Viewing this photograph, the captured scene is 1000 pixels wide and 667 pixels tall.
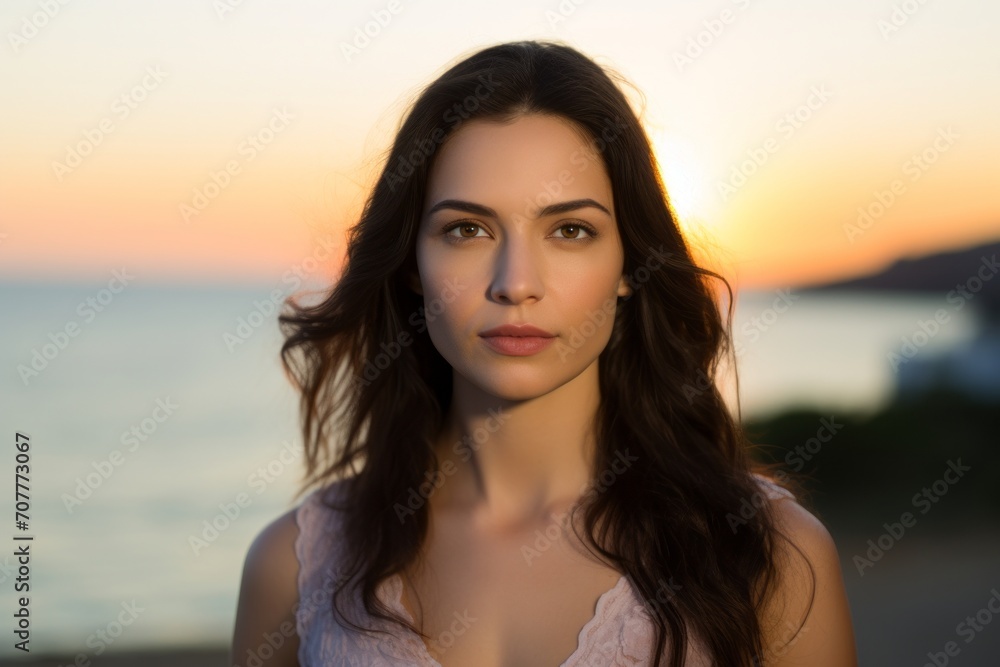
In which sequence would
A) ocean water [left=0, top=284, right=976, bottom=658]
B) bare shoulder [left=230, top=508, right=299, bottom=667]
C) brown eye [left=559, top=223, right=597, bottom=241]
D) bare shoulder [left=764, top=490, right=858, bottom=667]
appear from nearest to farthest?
bare shoulder [left=764, top=490, right=858, bottom=667]
brown eye [left=559, top=223, right=597, bottom=241]
bare shoulder [left=230, top=508, right=299, bottom=667]
ocean water [left=0, top=284, right=976, bottom=658]

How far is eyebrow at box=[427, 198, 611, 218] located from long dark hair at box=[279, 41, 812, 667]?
0.13 meters

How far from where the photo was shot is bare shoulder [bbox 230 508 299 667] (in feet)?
9.05

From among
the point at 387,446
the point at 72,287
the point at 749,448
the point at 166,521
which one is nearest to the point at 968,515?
the point at 749,448

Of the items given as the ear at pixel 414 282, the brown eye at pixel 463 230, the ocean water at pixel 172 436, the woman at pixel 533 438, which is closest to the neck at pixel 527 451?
the woman at pixel 533 438

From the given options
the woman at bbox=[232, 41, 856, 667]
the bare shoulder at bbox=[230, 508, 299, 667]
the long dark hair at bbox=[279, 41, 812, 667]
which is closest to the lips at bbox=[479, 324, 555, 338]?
the woman at bbox=[232, 41, 856, 667]

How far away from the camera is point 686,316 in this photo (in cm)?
276

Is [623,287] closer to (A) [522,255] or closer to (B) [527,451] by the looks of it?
(A) [522,255]

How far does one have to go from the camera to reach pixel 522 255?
2361 millimetres

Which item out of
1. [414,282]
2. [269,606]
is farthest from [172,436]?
[414,282]

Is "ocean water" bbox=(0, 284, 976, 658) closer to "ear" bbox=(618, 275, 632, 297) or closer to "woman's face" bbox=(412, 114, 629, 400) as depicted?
"ear" bbox=(618, 275, 632, 297)

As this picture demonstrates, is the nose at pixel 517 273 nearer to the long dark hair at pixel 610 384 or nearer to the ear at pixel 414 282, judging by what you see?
the long dark hair at pixel 610 384

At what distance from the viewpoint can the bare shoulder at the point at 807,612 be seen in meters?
2.33

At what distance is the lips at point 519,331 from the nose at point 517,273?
0.19 feet

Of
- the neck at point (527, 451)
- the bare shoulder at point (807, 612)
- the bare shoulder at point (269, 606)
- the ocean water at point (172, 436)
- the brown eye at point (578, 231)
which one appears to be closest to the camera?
the bare shoulder at point (807, 612)
